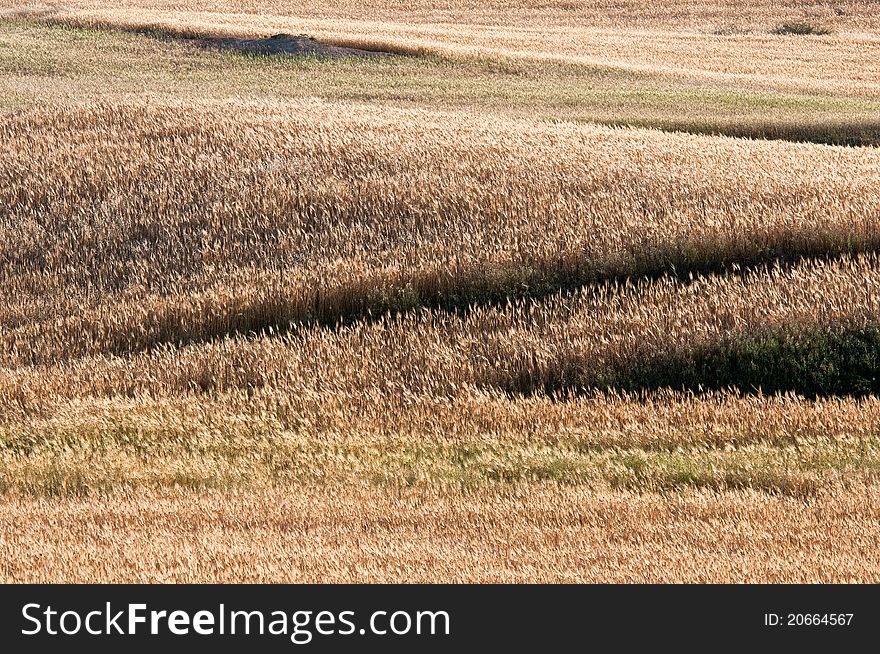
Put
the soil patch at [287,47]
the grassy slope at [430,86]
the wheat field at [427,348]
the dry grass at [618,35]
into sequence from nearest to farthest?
the wheat field at [427,348], the grassy slope at [430,86], the soil patch at [287,47], the dry grass at [618,35]

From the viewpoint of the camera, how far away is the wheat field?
612 centimetres

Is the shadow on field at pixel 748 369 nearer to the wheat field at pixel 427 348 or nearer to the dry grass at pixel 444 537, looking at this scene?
the wheat field at pixel 427 348

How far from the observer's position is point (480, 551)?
19.1 ft

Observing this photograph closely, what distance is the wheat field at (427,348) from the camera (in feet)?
20.1

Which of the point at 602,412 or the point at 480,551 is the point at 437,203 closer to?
the point at 602,412

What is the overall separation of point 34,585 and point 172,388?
5.26m

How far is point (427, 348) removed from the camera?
10719mm

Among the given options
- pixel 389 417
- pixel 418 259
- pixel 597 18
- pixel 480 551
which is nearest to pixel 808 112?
pixel 418 259

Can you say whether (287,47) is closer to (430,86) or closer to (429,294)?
(430,86)

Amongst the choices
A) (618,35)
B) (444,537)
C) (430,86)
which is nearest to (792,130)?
(430,86)

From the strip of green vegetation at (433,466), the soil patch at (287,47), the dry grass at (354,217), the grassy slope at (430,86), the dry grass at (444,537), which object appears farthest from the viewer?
the soil patch at (287,47)

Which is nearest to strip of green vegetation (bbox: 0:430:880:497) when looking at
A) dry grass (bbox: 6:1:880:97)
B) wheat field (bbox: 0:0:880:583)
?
wheat field (bbox: 0:0:880:583)

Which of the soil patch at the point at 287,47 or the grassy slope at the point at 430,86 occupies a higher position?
the soil patch at the point at 287,47

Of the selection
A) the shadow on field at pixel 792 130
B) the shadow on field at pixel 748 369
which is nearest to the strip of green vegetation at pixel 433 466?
the shadow on field at pixel 748 369
